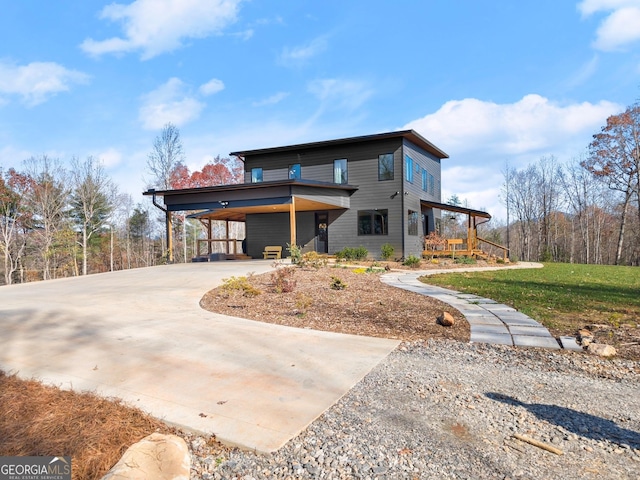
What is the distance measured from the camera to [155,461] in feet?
6.27

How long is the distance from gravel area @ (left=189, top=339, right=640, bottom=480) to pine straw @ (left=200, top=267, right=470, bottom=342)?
146 cm

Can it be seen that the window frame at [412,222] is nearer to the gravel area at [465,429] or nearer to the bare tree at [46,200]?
the gravel area at [465,429]

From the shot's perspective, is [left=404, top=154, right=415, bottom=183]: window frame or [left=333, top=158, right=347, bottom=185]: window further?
[left=333, top=158, right=347, bottom=185]: window

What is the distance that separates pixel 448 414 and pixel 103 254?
110ft

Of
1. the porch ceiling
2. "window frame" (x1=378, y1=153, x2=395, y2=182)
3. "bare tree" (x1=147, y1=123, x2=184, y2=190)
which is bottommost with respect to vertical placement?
the porch ceiling

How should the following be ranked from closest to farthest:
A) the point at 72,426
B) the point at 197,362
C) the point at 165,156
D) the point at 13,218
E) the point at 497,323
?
the point at 72,426 → the point at 197,362 → the point at 497,323 → the point at 13,218 → the point at 165,156

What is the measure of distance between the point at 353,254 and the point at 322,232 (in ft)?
8.28

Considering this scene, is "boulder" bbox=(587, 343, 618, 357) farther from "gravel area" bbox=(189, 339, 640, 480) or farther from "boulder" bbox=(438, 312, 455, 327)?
"boulder" bbox=(438, 312, 455, 327)

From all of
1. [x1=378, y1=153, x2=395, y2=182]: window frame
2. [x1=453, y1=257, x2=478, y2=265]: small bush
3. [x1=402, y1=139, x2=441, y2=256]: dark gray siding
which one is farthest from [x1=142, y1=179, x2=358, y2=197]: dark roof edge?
[x1=453, y1=257, x2=478, y2=265]: small bush

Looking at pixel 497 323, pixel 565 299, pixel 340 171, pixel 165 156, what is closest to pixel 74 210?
pixel 165 156

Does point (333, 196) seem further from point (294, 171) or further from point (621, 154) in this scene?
point (621, 154)

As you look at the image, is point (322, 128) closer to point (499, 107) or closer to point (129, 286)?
point (499, 107)

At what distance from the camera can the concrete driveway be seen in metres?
2.56

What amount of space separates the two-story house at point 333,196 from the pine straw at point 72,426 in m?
12.0
